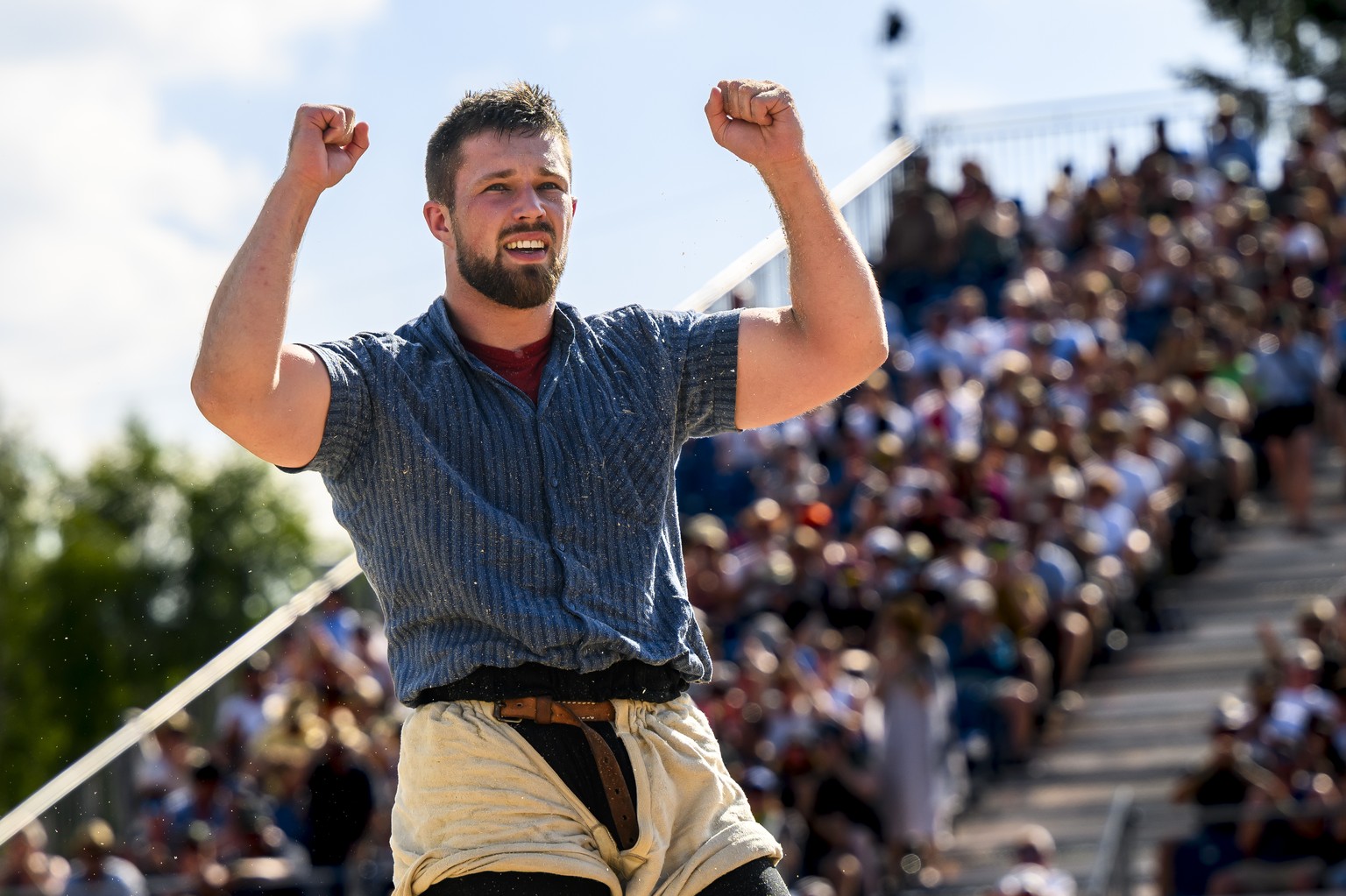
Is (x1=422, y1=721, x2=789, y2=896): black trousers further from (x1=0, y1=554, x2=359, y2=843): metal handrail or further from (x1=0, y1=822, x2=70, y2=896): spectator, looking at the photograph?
(x1=0, y1=822, x2=70, y2=896): spectator

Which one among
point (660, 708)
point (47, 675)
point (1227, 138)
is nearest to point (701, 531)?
point (1227, 138)

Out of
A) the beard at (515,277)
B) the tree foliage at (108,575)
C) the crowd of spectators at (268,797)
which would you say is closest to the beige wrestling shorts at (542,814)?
the beard at (515,277)

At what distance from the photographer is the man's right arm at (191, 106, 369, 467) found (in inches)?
→ 115

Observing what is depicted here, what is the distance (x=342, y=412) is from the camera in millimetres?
3051

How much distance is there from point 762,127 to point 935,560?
8.60 m

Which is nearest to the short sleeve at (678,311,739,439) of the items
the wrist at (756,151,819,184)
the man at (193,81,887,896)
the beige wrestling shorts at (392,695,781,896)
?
the man at (193,81,887,896)

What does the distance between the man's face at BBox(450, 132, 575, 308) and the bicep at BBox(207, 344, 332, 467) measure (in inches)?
11.6

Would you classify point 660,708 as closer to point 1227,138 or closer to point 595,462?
point 595,462

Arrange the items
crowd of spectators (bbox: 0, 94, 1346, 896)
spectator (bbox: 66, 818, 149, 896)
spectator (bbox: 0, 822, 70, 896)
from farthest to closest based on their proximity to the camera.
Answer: crowd of spectators (bbox: 0, 94, 1346, 896)
spectator (bbox: 0, 822, 70, 896)
spectator (bbox: 66, 818, 149, 896)

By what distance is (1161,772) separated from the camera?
11133 millimetres

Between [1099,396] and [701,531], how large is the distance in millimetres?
2691

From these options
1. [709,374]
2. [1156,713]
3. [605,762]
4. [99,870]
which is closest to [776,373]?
[709,374]

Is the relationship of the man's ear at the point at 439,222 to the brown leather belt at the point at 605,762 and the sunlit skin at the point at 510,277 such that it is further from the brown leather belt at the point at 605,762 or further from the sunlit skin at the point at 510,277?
the brown leather belt at the point at 605,762

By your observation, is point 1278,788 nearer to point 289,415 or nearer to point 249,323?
point 289,415
